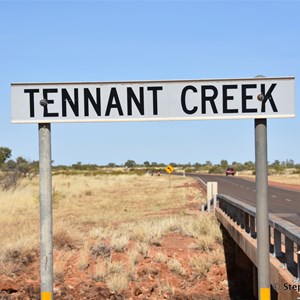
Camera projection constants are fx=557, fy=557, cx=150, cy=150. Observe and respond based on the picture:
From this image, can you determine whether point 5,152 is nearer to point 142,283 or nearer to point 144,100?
point 142,283

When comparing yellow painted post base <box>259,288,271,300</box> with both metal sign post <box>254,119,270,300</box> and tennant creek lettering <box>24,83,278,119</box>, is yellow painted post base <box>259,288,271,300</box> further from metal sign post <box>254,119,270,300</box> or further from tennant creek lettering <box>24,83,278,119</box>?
tennant creek lettering <box>24,83,278,119</box>

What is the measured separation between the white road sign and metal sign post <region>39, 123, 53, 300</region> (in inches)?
6.4

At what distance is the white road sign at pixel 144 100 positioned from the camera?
4062 mm

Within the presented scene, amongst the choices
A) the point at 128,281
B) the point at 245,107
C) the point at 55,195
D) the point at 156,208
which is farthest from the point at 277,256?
the point at 55,195

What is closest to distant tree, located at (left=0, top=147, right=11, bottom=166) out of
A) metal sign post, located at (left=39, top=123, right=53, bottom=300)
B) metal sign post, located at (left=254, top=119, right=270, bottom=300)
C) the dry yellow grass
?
the dry yellow grass

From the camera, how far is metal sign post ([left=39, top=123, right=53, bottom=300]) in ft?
13.2

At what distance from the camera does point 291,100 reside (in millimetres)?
3996

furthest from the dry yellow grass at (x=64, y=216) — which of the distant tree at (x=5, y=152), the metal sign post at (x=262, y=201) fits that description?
the distant tree at (x=5, y=152)

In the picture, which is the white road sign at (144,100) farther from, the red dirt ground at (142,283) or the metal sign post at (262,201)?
the red dirt ground at (142,283)

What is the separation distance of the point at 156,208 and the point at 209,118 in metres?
25.1

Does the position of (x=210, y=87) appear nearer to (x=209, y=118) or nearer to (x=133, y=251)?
(x=209, y=118)

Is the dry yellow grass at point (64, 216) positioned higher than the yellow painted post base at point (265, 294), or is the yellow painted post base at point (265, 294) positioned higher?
the yellow painted post base at point (265, 294)

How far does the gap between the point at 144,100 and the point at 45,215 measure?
112 centimetres

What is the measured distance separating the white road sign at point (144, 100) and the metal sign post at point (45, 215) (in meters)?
0.16
